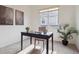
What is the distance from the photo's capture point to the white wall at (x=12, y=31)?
2117 millimetres

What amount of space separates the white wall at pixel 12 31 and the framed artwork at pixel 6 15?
0.13 meters

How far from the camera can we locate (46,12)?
2023 mm

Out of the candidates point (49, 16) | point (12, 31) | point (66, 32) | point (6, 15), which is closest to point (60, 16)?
point (49, 16)

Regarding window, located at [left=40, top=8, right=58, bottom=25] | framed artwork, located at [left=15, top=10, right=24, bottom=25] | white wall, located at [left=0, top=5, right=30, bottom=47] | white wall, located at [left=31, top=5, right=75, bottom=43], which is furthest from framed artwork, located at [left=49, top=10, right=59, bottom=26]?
framed artwork, located at [left=15, top=10, right=24, bottom=25]

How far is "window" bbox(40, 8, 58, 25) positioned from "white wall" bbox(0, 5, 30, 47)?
0.37 meters

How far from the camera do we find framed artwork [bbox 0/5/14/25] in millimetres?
2414

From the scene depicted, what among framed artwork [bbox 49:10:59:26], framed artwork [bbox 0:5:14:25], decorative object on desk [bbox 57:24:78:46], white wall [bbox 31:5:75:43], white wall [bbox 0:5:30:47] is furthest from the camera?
decorative object on desk [bbox 57:24:78:46]

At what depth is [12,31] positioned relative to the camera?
2.41 meters

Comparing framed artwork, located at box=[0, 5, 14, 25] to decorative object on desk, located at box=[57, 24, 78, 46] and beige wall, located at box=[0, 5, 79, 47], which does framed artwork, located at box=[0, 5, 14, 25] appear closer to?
beige wall, located at box=[0, 5, 79, 47]

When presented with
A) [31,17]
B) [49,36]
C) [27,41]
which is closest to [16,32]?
[27,41]

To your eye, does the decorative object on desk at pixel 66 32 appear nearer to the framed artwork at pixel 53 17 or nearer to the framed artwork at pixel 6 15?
the framed artwork at pixel 53 17

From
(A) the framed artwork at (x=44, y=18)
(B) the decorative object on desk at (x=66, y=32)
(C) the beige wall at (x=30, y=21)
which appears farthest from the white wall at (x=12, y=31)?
(B) the decorative object on desk at (x=66, y=32)

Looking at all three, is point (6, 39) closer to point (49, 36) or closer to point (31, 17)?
point (31, 17)
